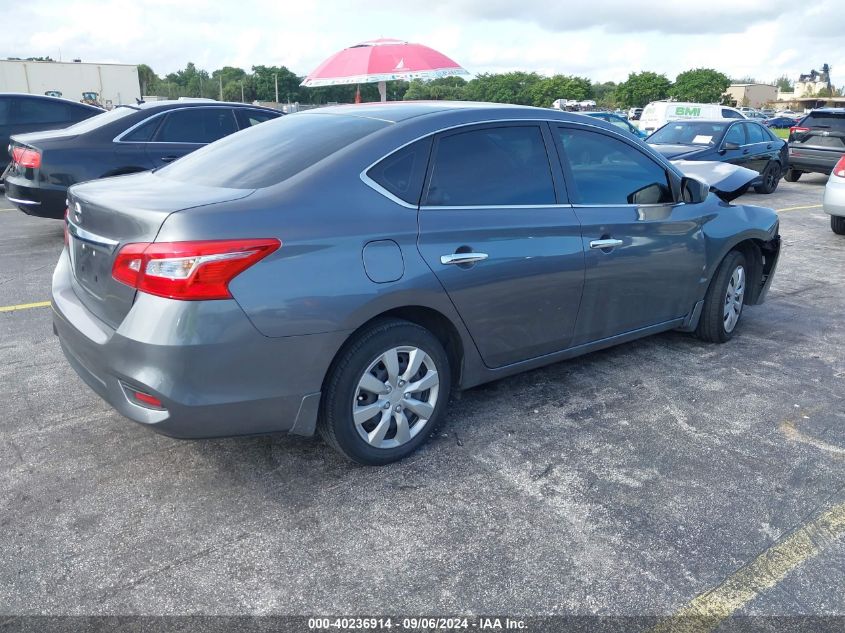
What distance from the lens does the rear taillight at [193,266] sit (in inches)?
102

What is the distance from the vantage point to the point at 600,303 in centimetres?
400

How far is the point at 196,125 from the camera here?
8336 millimetres

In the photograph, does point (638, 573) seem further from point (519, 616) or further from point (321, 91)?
point (321, 91)

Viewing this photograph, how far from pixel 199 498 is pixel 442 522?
3.39 feet

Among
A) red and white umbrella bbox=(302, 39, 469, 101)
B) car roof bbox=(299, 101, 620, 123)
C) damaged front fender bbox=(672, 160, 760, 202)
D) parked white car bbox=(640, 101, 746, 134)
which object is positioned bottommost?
parked white car bbox=(640, 101, 746, 134)

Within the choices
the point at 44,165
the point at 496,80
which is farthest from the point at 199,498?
the point at 496,80

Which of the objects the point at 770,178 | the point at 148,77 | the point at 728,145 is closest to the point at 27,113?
the point at 728,145

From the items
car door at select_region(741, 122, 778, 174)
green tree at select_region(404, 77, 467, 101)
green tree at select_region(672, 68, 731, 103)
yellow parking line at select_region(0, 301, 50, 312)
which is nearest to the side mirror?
yellow parking line at select_region(0, 301, 50, 312)

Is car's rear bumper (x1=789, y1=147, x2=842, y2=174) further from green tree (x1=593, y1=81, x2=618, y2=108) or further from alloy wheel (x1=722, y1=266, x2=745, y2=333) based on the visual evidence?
green tree (x1=593, y1=81, x2=618, y2=108)

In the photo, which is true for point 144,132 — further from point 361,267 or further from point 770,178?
point 770,178

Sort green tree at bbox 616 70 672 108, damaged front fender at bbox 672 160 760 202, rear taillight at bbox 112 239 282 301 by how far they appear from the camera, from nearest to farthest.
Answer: rear taillight at bbox 112 239 282 301
damaged front fender at bbox 672 160 760 202
green tree at bbox 616 70 672 108

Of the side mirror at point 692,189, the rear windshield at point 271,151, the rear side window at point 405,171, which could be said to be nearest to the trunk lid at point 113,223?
the rear windshield at point 271,151

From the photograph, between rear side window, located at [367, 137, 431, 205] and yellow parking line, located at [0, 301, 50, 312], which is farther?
yellow parking line, located at [0, 301, 50, 312]

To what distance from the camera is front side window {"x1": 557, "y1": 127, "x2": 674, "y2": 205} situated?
3.90 meters
